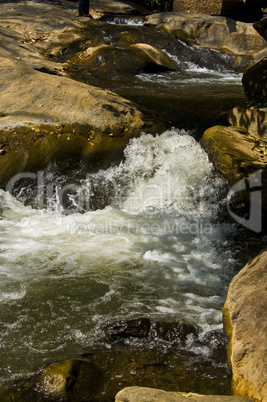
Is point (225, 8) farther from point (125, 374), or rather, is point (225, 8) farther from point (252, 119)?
point (125, 374)

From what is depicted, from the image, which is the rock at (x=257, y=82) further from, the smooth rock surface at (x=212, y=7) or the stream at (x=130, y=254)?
the smooth rock surface at (x=212, y=7)

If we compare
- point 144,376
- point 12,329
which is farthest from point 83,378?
point 12,329

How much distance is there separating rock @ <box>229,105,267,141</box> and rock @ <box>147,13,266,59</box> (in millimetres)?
7640

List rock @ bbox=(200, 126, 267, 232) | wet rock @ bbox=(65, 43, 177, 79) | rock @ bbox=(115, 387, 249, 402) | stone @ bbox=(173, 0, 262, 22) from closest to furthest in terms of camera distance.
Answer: rock @ bbox=(115, 387, 249, 402), rock @ bbox=(200, 126, 267, 232), wet rock @ bbox=(65, 43, 177, 79), stone @ bbox=(173, 0, 262, 22)

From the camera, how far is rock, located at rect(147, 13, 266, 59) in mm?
14758

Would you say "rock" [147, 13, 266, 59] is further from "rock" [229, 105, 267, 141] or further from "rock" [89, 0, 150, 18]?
"rock" [229, 105, 267, 141]

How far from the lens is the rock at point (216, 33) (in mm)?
14758

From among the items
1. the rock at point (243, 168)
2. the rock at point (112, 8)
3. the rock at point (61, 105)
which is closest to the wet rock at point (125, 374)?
the rock at point (243, 168)

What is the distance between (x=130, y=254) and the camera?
5.52 metres

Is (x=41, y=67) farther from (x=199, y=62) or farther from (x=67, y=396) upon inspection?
(x=67, y=396)

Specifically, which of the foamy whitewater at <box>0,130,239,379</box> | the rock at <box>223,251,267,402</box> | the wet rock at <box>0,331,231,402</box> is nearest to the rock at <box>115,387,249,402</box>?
the rock at <box>223,251,267,402</box>

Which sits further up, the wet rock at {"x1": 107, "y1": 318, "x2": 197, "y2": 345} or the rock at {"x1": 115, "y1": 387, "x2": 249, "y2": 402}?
the rock at {"x1": 115, "y1": 387, "x2": 249, "y2": 402}

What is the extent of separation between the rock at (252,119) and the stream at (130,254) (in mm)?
721

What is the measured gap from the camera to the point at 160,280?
4.94 metres
